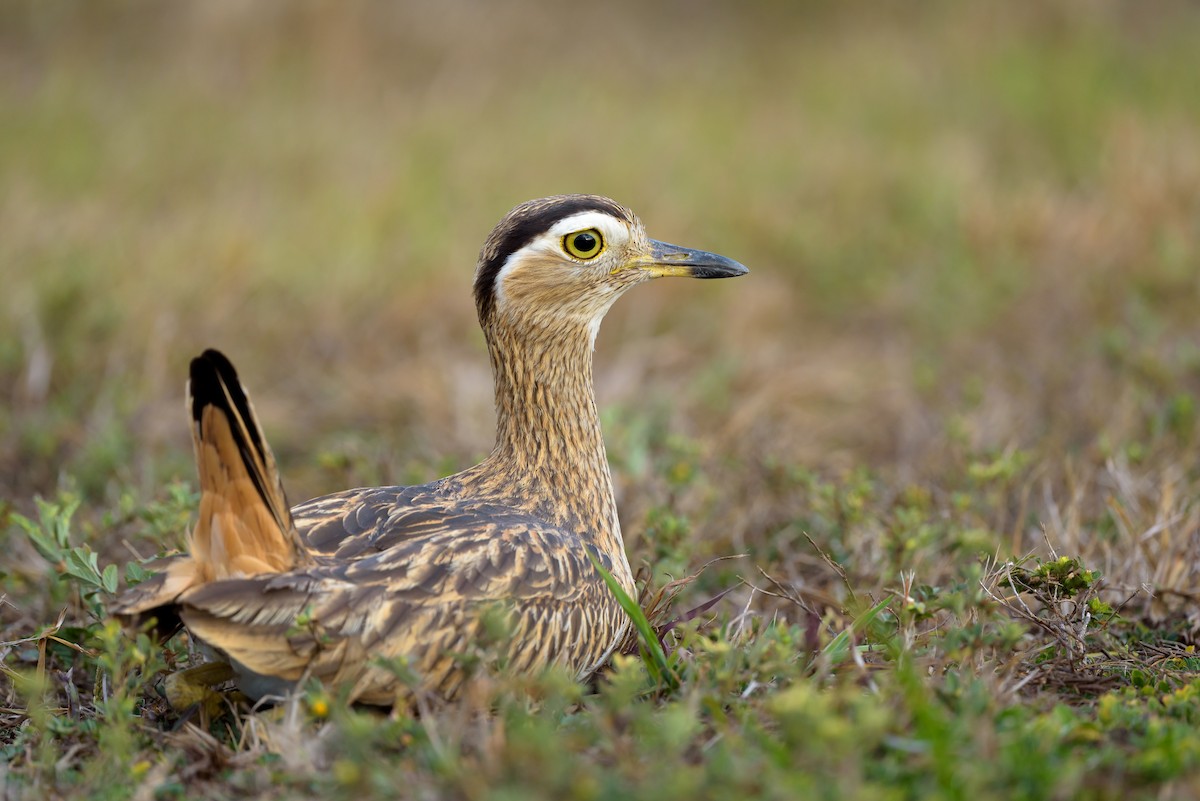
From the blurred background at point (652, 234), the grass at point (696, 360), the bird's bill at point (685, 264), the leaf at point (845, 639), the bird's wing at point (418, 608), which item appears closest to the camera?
the grass at point (696, 360)

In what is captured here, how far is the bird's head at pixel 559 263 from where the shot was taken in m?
3.90

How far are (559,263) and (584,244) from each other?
0.10 m

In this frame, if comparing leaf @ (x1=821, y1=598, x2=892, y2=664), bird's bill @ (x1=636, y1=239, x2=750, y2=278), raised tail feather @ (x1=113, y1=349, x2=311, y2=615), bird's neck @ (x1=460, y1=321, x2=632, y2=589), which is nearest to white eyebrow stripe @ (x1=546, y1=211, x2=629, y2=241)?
bird's bill @ (x1=636, y1=239, x2=750, y2=278)

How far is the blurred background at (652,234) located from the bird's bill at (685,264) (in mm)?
863

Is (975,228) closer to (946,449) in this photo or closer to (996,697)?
(946,449)

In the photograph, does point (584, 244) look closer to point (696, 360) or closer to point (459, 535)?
point (459, 535)

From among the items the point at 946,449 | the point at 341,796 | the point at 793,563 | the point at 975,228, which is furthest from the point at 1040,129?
the point at 341,796

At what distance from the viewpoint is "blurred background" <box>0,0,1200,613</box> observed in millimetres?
5594

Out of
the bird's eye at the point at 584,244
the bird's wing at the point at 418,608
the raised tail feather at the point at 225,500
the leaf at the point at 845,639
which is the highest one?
the bird's eye at the point at 584,244

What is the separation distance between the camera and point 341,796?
259 cm

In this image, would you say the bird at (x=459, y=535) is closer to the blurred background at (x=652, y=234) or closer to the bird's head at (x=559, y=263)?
the bird's head at (x=559, y=263)

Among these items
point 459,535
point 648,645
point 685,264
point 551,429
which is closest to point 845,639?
point 648,645

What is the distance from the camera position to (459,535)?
10.9ft

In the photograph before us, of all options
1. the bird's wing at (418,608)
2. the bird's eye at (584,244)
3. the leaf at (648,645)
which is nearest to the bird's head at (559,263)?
the bird's eye at (584,244)
